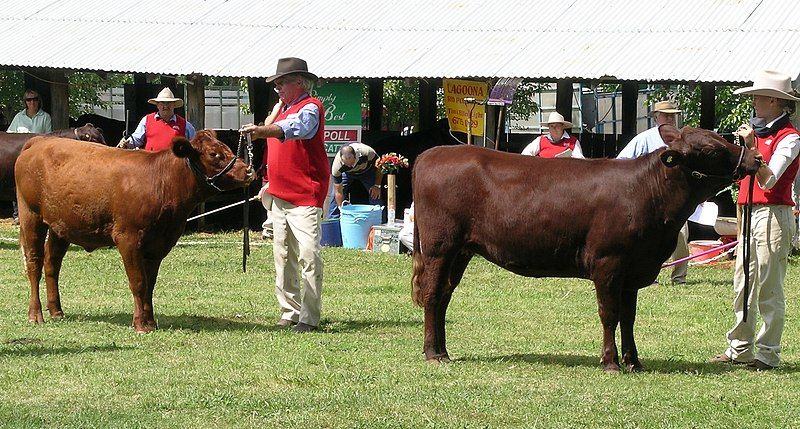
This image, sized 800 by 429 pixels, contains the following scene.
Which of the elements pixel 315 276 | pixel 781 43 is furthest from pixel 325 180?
pixel 781 43

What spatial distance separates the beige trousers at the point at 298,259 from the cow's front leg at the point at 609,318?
8.84 ft

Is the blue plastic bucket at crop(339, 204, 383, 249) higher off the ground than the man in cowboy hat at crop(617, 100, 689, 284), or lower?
lower

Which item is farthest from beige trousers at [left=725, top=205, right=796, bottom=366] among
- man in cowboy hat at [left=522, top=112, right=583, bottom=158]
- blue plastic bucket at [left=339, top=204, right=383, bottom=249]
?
blue plastic bucket at [left=339, top=204, right=383, bottom=249]

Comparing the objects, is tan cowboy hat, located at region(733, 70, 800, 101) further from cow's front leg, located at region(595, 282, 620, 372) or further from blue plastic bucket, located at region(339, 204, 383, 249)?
blue plastic bucket, located at region(339, 204, 383, 249)

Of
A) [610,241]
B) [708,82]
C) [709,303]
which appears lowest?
[709,303]

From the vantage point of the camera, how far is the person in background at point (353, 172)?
17.9 meters

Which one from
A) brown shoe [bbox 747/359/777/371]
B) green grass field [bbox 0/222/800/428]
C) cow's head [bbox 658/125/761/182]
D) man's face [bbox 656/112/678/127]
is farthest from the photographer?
man's face [bbox 656/112/678/127]

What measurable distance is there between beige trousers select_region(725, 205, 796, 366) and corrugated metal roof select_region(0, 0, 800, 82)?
862 cm

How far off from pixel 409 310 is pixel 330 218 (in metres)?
6.77

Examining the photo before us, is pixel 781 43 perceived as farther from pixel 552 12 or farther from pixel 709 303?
pixel 709 303

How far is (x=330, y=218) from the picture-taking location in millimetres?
18750

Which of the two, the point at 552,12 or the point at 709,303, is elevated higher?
the point at 552,12

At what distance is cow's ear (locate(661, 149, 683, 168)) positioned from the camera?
8570mm

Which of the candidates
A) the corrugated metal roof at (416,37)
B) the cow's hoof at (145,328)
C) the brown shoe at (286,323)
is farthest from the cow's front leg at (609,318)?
the corrugated metal roof at (416,37)
